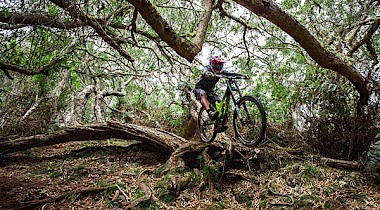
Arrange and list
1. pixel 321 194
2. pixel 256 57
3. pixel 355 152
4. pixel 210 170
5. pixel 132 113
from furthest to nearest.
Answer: pixel 132 113, pixel 256 57, pixel 355 152, pixel 210 170, pixel 321 194

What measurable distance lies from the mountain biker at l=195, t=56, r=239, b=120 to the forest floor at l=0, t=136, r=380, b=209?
1.15 m

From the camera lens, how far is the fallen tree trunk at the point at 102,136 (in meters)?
5.41

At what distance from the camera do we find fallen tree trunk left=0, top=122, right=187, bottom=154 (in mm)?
5406

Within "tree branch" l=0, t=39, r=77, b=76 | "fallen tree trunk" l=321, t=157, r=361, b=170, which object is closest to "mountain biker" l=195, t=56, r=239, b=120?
"fallen tree trunk" l=321, t=157, r=361, b=170

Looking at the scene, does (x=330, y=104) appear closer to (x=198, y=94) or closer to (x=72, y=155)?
(x=198, y=94)

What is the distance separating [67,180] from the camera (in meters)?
4.50

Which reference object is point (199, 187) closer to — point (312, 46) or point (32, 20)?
point (312, 46)

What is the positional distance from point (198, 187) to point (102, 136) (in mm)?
2642

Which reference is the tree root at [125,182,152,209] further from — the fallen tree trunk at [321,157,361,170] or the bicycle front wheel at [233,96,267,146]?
the fallen tree trunk at [321,157,361,170]

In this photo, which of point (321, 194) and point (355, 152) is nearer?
point (321, 194)

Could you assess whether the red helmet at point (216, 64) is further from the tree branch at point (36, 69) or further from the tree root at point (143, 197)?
the tree branch at point (36, 69)

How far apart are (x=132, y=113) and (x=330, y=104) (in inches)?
Result: 253

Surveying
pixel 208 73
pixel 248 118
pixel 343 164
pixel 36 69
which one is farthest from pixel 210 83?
pixel 36 69

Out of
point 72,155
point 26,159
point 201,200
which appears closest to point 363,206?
point 201,200
